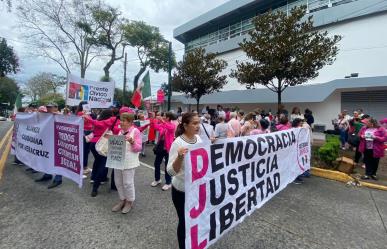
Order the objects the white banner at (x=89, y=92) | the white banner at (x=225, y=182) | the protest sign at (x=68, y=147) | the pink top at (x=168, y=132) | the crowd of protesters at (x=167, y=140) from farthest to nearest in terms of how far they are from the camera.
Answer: the white banner at (x=89, y=92)
the pink top at (x=168, y=132)
the protest sign at (x=68, y=147)
the crowd of protesters at (x=167, y=140)
the white banner at (x=225, y=182)

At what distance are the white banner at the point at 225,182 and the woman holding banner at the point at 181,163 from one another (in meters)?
0.18

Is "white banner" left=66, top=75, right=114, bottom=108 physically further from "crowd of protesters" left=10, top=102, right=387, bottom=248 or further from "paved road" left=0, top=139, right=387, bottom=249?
"paved road" left=0, top=139, right=387, bottom=249

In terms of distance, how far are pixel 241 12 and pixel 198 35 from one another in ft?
27.3

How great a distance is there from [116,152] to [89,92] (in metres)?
6.60

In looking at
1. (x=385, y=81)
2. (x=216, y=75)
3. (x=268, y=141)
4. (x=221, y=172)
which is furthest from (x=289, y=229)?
(x=216, y=75)

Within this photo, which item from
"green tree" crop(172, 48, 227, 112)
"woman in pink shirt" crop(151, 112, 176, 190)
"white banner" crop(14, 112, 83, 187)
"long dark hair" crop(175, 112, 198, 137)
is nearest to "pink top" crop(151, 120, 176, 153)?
"woman in pink shirt" crop(151, 112, 176, 190)

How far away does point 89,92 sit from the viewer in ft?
33.7

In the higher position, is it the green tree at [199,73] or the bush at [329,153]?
the green tree at [199,73]

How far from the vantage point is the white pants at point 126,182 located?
14.4ft

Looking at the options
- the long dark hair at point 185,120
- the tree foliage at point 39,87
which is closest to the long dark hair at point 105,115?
the long dark hair at point 185,120

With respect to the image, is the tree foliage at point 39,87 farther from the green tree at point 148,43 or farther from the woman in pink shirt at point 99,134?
the woman in pink shirt at point 99,134

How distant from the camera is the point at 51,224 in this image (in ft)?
13.1

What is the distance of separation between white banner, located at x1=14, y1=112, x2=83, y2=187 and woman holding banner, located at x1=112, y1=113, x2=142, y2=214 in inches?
34.7

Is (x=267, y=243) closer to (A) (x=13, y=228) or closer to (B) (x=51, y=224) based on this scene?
(B) (x=51, y=224)
